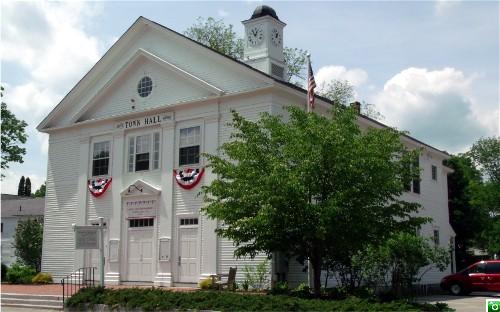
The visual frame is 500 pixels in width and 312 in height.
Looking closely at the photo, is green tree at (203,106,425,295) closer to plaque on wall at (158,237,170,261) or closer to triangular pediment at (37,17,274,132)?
triangular pediment at (37,17,274,132)

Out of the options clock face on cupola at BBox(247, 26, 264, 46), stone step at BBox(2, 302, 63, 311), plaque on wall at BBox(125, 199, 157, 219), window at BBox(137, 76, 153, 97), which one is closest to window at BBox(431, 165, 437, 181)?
clock face on cupola at BBox(247, 26, 264, 46)

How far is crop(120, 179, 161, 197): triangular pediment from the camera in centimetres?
2434

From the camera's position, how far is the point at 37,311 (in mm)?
18125

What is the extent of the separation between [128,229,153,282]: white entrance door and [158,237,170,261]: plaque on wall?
744 millimetres

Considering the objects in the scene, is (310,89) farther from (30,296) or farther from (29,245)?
(29,245)

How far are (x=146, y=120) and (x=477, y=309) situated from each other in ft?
46.8

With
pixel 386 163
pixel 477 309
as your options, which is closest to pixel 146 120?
pixel 386 163

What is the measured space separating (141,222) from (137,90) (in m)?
5.62

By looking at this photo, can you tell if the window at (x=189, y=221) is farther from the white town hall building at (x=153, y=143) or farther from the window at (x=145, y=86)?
the window at (x=145, y=86)

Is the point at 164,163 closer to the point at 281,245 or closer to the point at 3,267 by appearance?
the point at 281,245

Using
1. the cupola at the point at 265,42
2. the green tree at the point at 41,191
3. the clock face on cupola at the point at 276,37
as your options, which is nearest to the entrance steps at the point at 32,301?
the cupola at the point at 265,42

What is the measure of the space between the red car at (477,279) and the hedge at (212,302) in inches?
543

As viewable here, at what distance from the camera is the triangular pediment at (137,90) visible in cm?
2416

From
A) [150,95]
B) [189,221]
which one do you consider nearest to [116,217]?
[189,221]
